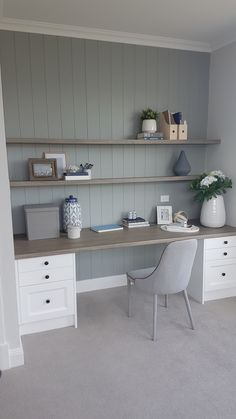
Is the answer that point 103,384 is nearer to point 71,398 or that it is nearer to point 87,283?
point 71,398

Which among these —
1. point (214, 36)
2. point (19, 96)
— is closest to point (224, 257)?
point (214, 36)

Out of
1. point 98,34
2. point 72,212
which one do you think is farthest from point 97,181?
point 98,34

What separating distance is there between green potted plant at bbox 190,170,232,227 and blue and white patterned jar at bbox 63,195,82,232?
122 cm

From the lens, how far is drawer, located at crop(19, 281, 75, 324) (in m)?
2.49

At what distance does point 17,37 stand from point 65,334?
2.49 meters

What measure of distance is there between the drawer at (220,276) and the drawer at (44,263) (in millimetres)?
1324

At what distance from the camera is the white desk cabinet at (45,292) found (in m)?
2.46

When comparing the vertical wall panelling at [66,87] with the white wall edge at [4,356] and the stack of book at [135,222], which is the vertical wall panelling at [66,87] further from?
the white wall edge at [4,356]

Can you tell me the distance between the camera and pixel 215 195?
317 centimetres

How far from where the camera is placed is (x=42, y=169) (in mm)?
2863

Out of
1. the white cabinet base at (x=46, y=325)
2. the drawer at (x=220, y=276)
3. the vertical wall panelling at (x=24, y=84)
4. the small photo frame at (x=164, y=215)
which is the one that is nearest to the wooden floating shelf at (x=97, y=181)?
the small photo frame at (x=164, y=215)

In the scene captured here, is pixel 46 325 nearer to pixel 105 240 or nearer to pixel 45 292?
pixel 45 292

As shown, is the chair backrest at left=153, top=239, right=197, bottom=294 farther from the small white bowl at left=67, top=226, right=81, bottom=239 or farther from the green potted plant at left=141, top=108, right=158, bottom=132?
the green potted plant at left=141, top=108, right=158, bottom=132

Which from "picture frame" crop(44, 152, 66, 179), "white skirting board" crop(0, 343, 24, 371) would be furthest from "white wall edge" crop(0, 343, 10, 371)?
"picture frame" crop(44, 152, 66, 179)
